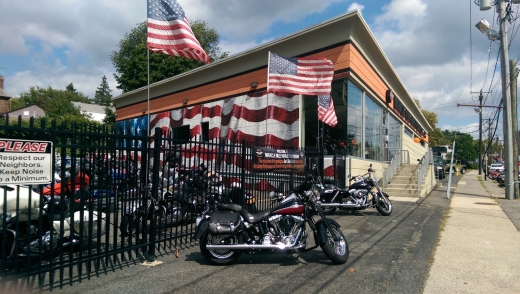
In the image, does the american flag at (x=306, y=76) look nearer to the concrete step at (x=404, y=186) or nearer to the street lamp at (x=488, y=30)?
the concrete step at (x=404, y=186)

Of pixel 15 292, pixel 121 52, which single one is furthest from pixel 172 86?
pixel 121 52

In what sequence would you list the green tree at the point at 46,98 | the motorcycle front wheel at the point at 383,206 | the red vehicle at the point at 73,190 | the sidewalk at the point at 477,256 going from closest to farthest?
the red vehicle at the point at 73,190 < the sidewalk at the point at 477,256 < the motorcycle front wheel at the point at 383,206 < the green tree at the point at 46,98

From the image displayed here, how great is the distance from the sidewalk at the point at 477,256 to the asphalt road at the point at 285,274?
0.24 m

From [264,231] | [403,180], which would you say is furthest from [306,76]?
[264,231]

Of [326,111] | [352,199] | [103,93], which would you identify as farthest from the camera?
[103,93]

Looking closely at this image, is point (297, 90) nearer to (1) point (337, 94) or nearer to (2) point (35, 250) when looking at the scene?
(1) point (337, 94)

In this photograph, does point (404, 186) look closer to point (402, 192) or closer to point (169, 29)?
point (402, 192)

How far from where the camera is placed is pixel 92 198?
4.53 m

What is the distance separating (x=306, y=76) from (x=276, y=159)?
4.34m

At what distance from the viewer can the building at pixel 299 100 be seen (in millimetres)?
13258

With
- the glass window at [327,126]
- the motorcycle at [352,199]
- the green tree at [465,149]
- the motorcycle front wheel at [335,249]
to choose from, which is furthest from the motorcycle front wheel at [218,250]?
the green tree at [465,149]

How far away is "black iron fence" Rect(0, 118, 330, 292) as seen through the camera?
3936mm

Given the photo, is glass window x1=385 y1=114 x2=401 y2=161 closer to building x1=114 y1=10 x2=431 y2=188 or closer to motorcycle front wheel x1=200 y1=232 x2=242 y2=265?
building x1=114 y1=10 x2=431 y2=188

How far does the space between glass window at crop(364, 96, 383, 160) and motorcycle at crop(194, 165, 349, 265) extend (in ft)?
34.6
